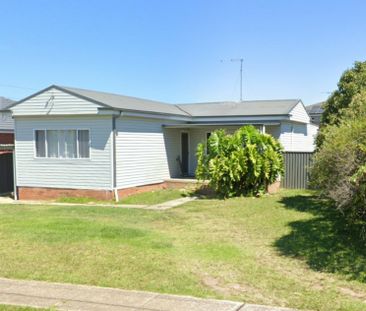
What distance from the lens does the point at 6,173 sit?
768 inches

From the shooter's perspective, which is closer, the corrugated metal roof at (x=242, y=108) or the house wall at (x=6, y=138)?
the corrugated metal roof at (x=242, y=108)

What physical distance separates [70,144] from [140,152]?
276 cm

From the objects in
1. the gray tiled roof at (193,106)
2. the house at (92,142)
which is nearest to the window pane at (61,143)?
the house at (92,142)

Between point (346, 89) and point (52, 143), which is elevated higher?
point (346, 89)

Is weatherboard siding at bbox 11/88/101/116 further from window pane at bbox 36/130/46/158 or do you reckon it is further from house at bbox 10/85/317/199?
window pane at bbox 36/130/46/158

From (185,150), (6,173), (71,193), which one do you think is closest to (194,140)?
(185,150)

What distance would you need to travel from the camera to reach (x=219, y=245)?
804cm

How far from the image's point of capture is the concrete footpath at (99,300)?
4.80 metres

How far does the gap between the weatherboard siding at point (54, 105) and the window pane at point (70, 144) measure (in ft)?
2.64

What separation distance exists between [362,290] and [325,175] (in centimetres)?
474

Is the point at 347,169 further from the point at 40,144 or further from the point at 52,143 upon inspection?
the point at 40,144

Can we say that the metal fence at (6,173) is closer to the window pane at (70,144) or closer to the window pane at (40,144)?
the window pane at (40,144)

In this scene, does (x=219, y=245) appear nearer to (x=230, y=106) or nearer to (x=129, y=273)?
(x=129, y=273)

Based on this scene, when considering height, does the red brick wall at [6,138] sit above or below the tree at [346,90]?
below
